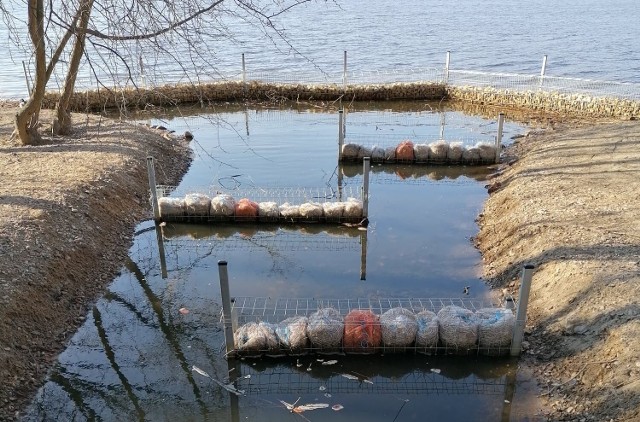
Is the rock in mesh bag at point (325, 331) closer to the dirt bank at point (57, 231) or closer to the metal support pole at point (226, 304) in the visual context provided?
the metal support pole at point (226, 304)

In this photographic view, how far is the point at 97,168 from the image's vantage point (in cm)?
1066

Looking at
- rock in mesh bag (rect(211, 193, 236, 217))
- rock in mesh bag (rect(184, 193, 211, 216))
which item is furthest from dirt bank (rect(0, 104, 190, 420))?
rock in mesh bag (rect(211, 193, 236, 217))

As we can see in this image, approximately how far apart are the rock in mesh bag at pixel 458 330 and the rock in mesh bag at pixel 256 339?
1867 mm

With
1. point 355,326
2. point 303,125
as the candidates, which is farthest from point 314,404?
point 303,125

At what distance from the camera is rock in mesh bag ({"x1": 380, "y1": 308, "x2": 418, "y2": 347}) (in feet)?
19.9

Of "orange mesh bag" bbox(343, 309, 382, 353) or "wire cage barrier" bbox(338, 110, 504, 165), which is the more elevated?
"wire cage barrier" bbox(338, 110, 504, 165)

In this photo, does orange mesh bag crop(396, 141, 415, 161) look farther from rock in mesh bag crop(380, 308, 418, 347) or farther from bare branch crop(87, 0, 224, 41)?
bare branch crop(87, 0, 224, 41)

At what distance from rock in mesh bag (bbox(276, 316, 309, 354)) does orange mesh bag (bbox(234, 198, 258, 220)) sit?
3.88m

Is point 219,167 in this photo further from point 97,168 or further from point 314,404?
point 314,404

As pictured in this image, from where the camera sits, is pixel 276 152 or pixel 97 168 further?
pixel 276 152

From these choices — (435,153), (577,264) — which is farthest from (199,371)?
(435,153)

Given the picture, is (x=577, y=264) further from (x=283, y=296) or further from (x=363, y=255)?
(x=283, y=296)

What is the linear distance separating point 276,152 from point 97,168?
15.3 ft

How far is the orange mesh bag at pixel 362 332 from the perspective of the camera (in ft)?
20.0
